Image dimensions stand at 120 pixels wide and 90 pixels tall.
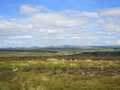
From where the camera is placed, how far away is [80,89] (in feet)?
99.7

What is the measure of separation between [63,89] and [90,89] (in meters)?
2.96

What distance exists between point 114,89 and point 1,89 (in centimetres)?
1216

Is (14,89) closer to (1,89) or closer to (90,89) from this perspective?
(1,89)

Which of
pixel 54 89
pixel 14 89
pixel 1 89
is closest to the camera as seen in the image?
pixel 1 89

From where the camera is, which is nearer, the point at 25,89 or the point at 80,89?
the point at 25,89

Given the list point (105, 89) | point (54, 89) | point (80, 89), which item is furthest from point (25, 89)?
point (105, 89)

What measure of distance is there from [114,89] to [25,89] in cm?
1014

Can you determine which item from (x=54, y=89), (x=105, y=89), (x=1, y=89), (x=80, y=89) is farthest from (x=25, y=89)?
(x=105, y=89)

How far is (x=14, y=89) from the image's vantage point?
26.5 metres

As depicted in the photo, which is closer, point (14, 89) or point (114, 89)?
point (14, 89)

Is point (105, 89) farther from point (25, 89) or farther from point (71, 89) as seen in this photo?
point (25, 89)

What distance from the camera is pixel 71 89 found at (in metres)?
29.8

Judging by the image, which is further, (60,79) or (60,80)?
(60,79)

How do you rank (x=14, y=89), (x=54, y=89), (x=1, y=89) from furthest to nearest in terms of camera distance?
(x=54, y=89) → (x=14, y=89) → (x=1, y=89)
